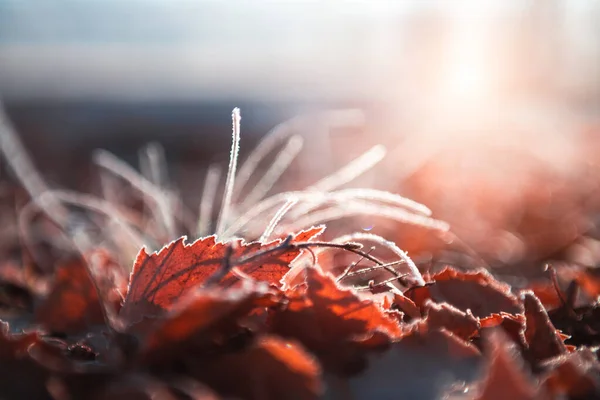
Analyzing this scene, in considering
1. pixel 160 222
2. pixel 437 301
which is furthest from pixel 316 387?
pixel 160 222

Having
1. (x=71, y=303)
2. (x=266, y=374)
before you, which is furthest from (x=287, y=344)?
(x=71, y=303)

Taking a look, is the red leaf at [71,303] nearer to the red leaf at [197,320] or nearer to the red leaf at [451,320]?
the red leaf at [197,320]

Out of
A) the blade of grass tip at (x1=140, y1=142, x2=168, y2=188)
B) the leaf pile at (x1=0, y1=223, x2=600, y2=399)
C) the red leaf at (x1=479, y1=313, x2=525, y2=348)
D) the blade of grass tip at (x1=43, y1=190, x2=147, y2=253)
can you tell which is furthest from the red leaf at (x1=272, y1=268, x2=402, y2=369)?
the blade of grass tip at (x1=140, y1=142, x2=168, y2=188)

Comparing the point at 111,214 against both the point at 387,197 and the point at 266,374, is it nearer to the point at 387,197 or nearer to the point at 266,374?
the point at 387,197

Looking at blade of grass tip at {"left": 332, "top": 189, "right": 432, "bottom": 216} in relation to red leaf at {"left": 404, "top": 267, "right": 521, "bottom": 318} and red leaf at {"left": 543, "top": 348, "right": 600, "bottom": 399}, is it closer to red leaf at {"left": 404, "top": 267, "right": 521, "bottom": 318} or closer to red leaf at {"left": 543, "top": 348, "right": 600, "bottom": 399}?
red leaf at {"left": 404, "top": 267, "right": 521, "bottom": 318}

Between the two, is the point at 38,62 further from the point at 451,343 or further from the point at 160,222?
the point at 451,343

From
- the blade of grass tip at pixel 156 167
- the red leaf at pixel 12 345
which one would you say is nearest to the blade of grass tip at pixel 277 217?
the red leaf at pixel 12 345
